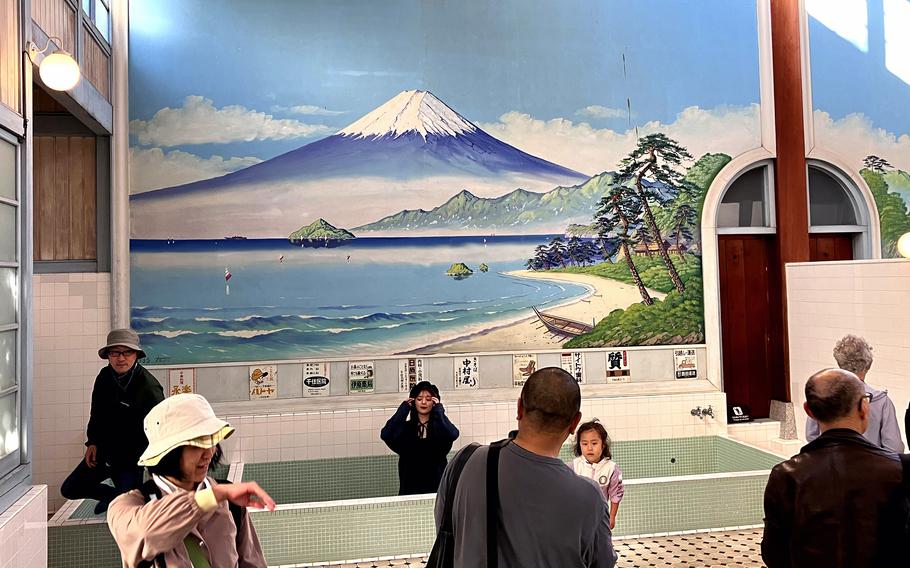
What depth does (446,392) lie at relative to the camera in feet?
22.2

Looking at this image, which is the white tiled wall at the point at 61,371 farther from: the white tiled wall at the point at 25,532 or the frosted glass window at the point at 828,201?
the frosted glass window at the point at 828,201

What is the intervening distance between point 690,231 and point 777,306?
3.70 ft

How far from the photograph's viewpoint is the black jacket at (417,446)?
5.14 m

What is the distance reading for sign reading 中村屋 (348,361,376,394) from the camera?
6605 millimetres

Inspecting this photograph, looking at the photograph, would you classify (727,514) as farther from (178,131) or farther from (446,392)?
(178,131)

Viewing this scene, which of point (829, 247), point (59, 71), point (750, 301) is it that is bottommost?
point (750, 301)

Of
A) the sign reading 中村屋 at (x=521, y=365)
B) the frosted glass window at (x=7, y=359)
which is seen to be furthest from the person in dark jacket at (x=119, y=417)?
the sign reading 中村屋 at (x=521, y=365)

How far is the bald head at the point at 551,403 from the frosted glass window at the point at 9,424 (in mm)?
2676

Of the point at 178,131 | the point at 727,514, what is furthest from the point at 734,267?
the point at 178,131

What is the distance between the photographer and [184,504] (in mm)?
1853

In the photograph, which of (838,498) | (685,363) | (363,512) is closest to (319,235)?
(363,512)

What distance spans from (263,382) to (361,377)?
2.67 ft

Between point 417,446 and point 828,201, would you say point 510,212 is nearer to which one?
point 417,446

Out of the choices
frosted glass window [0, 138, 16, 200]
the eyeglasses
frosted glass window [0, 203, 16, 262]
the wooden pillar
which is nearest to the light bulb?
frosted glass window [0, 138, 16, 200]
